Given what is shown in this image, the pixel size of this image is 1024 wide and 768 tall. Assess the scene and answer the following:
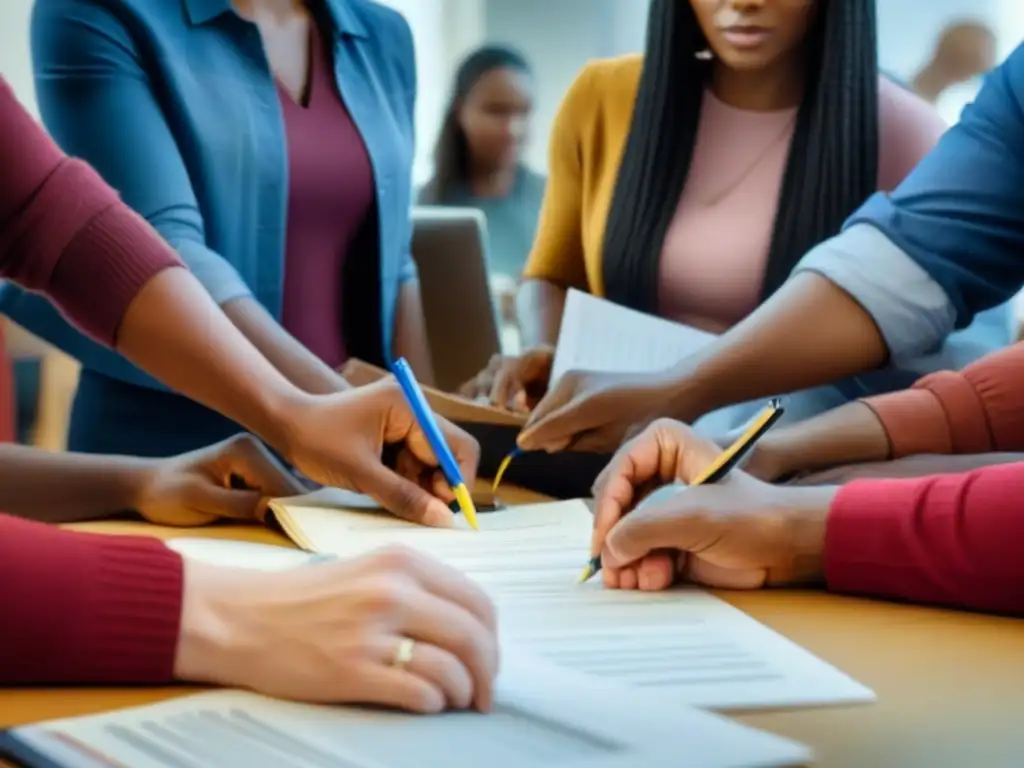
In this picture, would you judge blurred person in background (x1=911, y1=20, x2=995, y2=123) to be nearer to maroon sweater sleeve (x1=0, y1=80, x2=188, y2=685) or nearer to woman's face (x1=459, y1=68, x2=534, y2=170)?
woman's face (x1=459, y1=68, x2=534, y2=170)

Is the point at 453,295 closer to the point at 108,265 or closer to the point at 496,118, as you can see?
the point at 496,118

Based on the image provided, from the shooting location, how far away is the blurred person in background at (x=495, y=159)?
1.38 meters

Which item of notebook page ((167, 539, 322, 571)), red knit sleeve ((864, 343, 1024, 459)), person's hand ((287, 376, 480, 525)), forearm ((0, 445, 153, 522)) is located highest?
red knit sleeve ((864, 343, 1024, 459))

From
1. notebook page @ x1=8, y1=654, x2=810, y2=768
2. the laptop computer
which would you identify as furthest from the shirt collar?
notebook page @ x1=8, y1=654, x2=810, y2=768

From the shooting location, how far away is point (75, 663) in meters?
0.47

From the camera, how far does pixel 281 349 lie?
101 cm

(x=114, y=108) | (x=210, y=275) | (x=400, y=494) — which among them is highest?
(x=114, y=108)

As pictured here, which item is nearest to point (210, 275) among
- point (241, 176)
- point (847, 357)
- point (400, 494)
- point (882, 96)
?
point (241, 176)

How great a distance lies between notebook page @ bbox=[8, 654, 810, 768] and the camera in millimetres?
394

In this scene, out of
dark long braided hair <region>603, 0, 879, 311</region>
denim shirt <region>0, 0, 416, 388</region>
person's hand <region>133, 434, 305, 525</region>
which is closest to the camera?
person's hand <region>133, 434, 305, 525</region>

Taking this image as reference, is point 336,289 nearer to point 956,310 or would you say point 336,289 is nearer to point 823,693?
point 956,310

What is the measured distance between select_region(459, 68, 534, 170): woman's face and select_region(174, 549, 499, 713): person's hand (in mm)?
1085

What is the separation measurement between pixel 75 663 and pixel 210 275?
59cm

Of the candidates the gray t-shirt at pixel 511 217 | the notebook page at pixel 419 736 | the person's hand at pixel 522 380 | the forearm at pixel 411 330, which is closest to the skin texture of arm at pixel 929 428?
the person's hand at pixel 522 380
